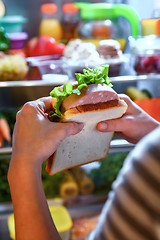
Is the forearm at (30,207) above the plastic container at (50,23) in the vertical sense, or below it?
below

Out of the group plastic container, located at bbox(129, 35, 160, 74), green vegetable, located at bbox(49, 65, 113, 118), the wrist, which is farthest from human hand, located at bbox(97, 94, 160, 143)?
plastic container, located at bbox(129, 35, 160, 74)

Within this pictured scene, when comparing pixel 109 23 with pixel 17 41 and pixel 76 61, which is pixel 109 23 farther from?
pixel 17 41

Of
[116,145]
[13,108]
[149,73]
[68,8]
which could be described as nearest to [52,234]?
[116,145]

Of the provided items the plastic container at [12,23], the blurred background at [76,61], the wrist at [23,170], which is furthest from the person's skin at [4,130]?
the wrist at [23,170]

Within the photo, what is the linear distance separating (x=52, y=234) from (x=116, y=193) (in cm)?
30

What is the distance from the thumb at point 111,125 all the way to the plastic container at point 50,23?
39.0 inches

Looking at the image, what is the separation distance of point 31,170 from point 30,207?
0.24 ft

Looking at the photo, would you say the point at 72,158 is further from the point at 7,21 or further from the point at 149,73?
the point at 7,21

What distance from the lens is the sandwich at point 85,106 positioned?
0.87m

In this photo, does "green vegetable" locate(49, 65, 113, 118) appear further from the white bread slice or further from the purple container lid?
the purple container lid

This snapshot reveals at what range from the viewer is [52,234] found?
0.67 metres

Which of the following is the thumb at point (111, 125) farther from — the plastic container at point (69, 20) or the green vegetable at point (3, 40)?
the plastic container at point (69, 20)

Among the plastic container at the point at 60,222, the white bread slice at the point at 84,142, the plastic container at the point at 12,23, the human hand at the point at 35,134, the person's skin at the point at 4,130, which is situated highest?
the plastic container at the point at 12,23

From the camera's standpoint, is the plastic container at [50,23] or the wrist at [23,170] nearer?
the wrist at [23,170]
